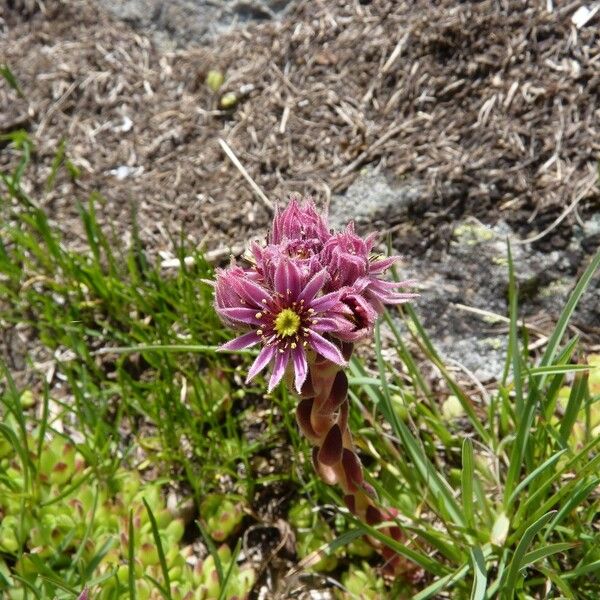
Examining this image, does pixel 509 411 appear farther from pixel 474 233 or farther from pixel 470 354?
pixel 474 233

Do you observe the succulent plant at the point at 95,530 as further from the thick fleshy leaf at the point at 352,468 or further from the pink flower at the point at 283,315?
the pink flower at the point at 283,315

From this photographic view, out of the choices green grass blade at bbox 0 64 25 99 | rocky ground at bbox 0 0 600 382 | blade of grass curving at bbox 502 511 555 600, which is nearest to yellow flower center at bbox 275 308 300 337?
blade of grass curving at bbox 502 511 555 600

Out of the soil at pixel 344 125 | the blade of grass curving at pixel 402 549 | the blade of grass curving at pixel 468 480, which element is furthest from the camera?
the soil at pixel 344 125

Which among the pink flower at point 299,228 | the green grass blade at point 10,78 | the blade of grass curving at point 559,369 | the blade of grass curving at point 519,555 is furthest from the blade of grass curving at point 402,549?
the green grass blade at point 10,78

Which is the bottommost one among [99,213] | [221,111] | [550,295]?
[550,295]

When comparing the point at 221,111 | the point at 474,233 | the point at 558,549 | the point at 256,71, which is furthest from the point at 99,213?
the point at 558,549

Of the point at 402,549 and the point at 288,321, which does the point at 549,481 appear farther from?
the point at 288,321
